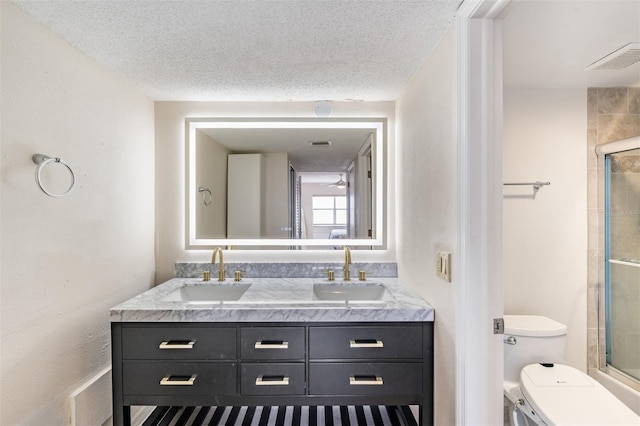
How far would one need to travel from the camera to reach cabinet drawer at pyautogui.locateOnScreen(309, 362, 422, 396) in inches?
59.4

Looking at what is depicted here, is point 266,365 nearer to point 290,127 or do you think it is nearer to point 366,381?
point 366,381

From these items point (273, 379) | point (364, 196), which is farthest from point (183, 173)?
point (273, 379)

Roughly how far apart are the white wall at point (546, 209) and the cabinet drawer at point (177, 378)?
1.72 metres

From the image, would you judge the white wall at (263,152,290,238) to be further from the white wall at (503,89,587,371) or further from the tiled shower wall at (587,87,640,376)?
the tiled shower wall at (587,87,640,376)

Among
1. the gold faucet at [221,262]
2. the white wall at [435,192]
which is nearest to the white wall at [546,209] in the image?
the white wall at [435,192]

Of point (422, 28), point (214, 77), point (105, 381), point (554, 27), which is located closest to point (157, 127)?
point (214, 77)

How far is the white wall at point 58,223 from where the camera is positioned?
1194 mm

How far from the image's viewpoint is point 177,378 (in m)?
1.51

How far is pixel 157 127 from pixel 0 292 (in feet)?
4.54

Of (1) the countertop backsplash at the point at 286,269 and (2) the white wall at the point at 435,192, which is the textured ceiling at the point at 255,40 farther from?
(1) the countertop backsplash at the point at 286,269

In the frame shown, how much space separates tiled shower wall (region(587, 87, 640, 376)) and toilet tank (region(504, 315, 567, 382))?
461 mm

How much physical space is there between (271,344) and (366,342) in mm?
437

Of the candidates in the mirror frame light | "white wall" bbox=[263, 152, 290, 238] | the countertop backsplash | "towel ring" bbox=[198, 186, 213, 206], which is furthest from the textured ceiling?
the countertop backsplash

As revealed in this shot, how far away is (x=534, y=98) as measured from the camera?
2105 mm
